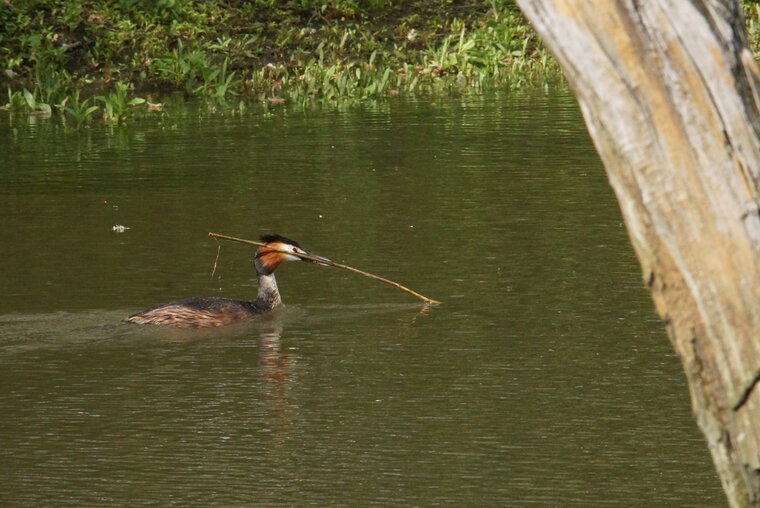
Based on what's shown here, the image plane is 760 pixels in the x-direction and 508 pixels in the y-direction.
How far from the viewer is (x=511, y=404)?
7391 millimetres

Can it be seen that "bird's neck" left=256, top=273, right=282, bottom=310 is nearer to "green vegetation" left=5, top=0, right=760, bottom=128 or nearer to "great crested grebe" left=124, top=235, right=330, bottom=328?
"great crested grebe" left=124, top=235, right=330, bottom=328

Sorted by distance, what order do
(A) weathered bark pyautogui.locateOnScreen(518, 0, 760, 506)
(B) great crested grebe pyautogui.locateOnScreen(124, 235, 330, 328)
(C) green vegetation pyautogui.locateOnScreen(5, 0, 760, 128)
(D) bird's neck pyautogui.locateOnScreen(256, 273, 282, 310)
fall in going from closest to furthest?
(A) weathered bark pyautogui.locateOnScreen(518, 0, 760, 506)
(B) great crested grebe pyautogui.locateOnScreen(124, 235, 330, 328)
(D) bird's neck pyautogui.locateOnScreen(256, 273, 282, 310)
(C) green vegetation pyautogui.locateOnScreen(5, 0, 760, 128)

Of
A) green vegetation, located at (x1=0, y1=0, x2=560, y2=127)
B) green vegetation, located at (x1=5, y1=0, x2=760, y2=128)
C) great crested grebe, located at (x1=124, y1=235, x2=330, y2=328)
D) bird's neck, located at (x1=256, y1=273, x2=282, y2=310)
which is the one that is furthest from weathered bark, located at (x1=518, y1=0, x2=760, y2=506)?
green vegetation, located at (x1=0, y1=0, x2=560, y2=127)

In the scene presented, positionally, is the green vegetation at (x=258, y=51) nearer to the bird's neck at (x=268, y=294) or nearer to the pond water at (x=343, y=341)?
the pond water at (x=343, y=341)

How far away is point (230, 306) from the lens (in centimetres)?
938

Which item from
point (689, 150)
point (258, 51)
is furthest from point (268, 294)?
point (258, 51)

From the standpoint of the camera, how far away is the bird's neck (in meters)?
9.66

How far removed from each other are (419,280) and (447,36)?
1275 centimetres

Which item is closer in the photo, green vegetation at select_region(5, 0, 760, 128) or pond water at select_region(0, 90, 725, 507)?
pond water at select_region(0, 90, 725, 507)

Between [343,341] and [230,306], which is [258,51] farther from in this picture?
[343,341]

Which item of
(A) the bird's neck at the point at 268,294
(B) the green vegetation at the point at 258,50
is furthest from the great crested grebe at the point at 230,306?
(B) the green vegetation at the point at 258,50

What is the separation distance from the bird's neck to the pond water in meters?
0.10

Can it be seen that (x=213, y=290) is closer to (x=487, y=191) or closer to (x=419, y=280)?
(x=419, y=280)

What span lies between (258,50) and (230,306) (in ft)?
42.2
